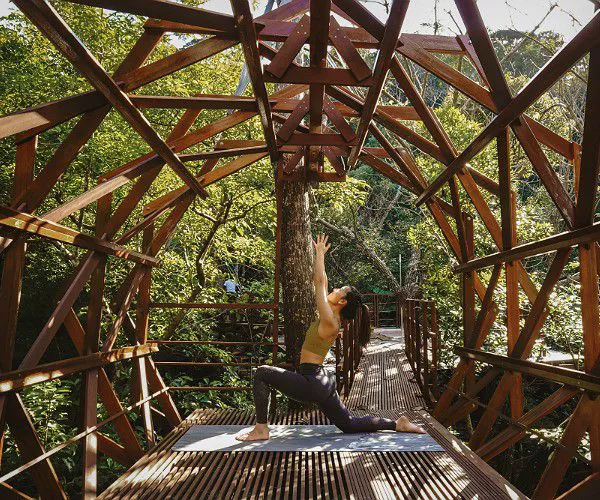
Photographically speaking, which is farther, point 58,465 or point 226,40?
point 58,465

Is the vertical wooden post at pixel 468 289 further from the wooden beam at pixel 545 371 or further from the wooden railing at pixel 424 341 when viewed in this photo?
the wooden railing at pixel 424 341

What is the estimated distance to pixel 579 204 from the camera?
108 inches

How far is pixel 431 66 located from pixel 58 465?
742 centimetres

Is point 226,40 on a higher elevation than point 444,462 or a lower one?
higher

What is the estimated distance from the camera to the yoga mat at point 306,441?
4.05 metres

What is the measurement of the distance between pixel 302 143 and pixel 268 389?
2234 mm

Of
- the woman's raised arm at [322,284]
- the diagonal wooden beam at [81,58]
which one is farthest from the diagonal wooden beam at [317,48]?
the diagonal wooden beam at [81,58]

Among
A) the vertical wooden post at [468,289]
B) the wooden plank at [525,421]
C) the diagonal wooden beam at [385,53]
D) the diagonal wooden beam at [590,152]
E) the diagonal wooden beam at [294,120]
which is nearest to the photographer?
the diagonal wooden beam at [590,152]

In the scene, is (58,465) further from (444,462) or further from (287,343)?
(444,462)

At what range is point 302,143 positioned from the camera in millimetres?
4957

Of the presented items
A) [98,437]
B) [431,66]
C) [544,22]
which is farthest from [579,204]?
[544,22]

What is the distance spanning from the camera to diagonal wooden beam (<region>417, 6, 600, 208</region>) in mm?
2301

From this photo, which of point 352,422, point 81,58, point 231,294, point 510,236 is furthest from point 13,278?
point 231,294

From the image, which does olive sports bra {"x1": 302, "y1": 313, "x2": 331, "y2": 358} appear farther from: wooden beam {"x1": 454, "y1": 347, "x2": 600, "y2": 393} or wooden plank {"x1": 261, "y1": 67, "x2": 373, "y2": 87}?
wooden plank {"x1": 261, "y1": 67, "x2": 373, "y2": 87}
